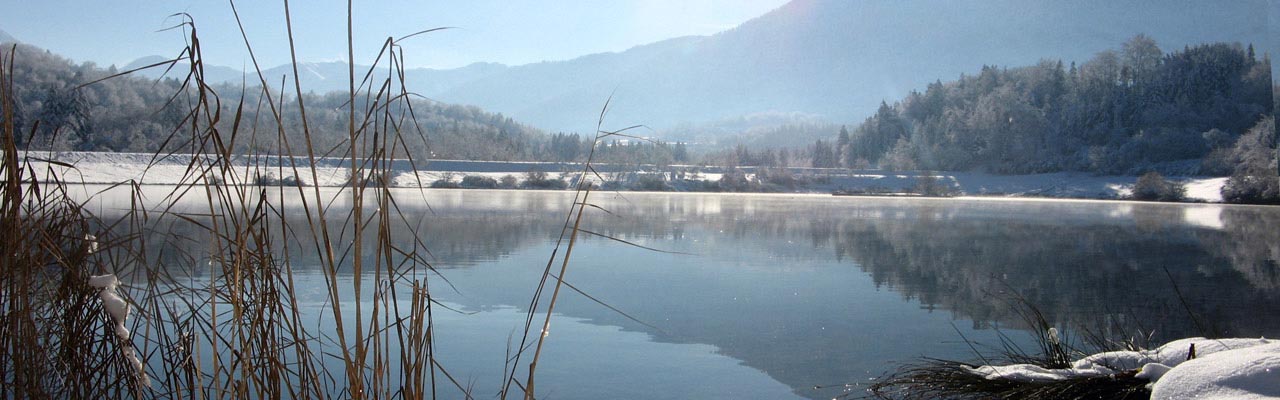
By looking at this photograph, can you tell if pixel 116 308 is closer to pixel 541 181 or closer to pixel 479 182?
pixel 479 182

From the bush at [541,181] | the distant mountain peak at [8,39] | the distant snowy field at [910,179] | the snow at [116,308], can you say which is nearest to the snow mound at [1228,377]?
the snow at [116,308]

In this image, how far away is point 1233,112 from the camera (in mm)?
32938

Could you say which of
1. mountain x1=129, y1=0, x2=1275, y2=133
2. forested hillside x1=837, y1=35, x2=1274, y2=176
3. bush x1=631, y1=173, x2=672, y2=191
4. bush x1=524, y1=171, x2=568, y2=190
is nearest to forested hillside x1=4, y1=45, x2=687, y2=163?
bush x1=631, y1=173, x2=672, y2=191

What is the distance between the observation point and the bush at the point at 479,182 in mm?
27406

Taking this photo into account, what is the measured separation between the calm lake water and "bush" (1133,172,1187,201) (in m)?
19.7

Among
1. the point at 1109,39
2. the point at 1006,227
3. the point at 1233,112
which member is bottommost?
the point at 1006,227

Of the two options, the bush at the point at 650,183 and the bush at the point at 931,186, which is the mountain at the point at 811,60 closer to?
the bush at the point at 931,186

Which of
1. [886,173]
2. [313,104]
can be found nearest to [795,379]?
[886,173]

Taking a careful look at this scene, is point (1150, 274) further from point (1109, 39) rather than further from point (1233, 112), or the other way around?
point (1109, 39)

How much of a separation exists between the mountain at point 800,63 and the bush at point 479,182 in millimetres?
103989

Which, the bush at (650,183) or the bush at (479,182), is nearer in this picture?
the bush at (479,182)

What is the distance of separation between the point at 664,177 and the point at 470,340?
2661cm

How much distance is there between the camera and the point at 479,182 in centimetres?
2770

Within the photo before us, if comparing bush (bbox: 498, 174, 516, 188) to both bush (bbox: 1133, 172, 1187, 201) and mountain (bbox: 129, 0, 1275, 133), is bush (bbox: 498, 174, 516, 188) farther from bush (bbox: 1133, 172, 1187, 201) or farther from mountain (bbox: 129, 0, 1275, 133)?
→ mountain (bbox: 129, 0, 1275, 133)
